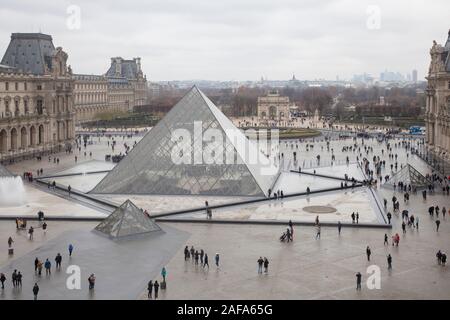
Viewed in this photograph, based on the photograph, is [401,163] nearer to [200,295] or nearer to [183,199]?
[183,199]

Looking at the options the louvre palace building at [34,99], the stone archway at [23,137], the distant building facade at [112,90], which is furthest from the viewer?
the distant building facade at [112,90]

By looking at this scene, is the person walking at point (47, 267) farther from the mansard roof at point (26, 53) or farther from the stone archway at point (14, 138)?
the mansard roof at point (26, 53)

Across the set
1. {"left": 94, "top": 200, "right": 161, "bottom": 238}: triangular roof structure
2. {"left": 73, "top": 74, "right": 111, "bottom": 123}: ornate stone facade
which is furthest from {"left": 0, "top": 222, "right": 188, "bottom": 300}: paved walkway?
{"left": 73, "top": 74, "right": 111, "bottom": 123}: ornate stone facade

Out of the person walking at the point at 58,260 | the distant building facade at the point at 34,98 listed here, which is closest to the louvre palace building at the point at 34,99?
the distant building facade at the point at 34,98

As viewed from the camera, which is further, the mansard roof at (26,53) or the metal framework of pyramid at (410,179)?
the mansard roof at (26,53)

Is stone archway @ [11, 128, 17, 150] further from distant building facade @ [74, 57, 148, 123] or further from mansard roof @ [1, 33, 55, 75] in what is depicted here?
distant building facade @ [74, 57, 148, 123]

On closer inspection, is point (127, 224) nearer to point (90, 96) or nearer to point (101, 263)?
point (101, 263)
